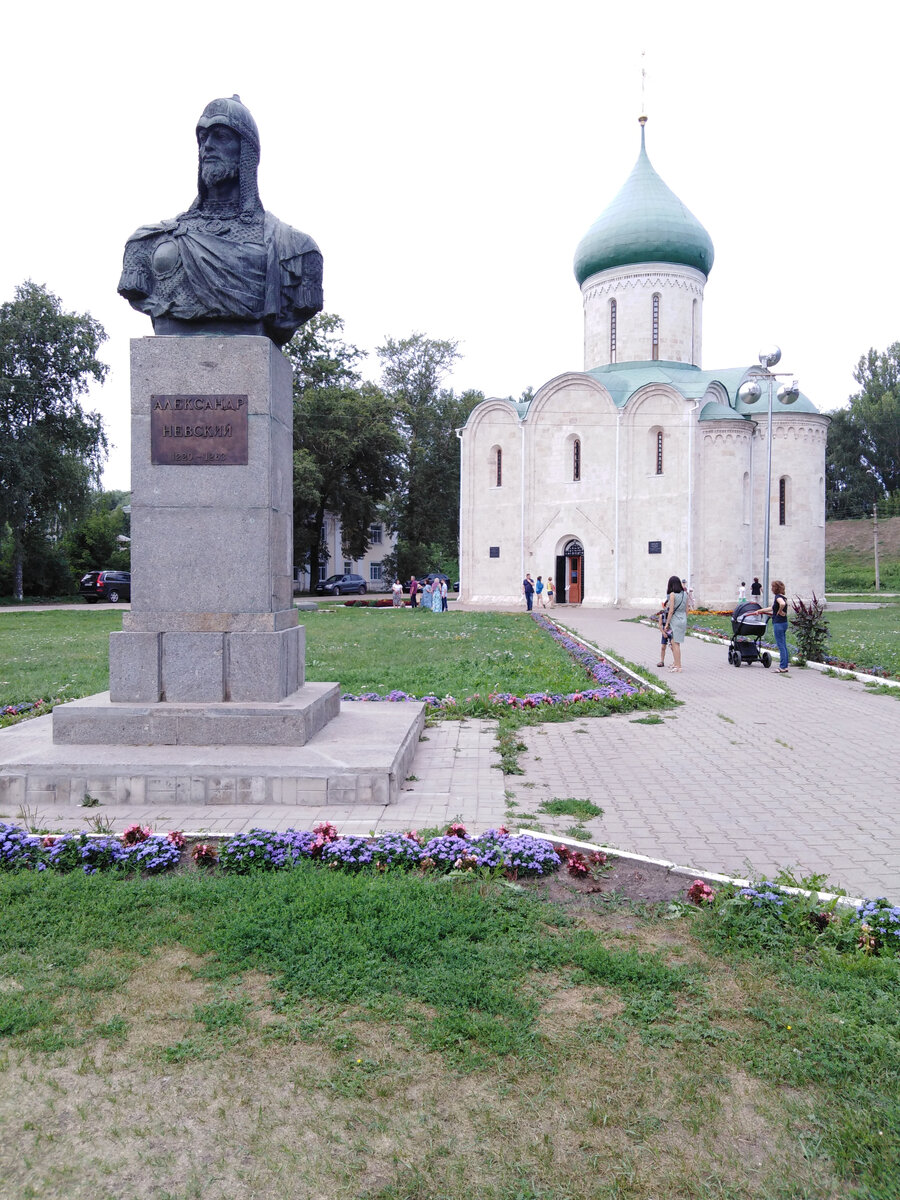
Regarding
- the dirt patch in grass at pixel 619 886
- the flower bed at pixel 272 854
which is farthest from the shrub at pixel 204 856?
the dirt patch in grass at pixel 619 886

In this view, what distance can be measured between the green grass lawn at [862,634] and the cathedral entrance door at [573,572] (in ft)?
22.5

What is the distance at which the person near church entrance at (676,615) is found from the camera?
13484mm

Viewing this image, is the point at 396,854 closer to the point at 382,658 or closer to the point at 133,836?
the point at 133,836

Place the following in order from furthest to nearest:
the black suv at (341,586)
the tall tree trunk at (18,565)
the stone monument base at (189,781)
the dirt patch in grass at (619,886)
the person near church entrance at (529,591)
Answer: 1. the black suv at (341,586)
2. the tall tree trunk at (18,565)
3. the person near church entrance at (529,591)
4. the stone monument base at (189,781)
5. the dirt patch in grass at (619,886)

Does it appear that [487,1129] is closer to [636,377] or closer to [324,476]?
[636,377]

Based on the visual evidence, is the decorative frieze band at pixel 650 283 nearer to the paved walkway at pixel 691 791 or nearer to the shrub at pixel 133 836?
the paved walkway at pixel 691 791

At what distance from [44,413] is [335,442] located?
12.0 metres

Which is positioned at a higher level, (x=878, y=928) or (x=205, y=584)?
(x=205, y=584)

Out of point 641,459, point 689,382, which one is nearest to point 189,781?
point 641,459

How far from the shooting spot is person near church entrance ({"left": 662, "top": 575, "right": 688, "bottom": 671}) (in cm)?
1348

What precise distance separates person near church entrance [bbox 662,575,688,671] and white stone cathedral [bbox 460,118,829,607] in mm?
17922

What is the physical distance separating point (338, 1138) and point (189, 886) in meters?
2.00

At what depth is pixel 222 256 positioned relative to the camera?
6.76 metres

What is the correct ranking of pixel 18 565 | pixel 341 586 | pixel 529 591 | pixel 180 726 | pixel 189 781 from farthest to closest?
1. pixel 341 586
2. pixel 18 565
3. pixel 529 591
4. pixel 180 726
5. pixel 189 781
